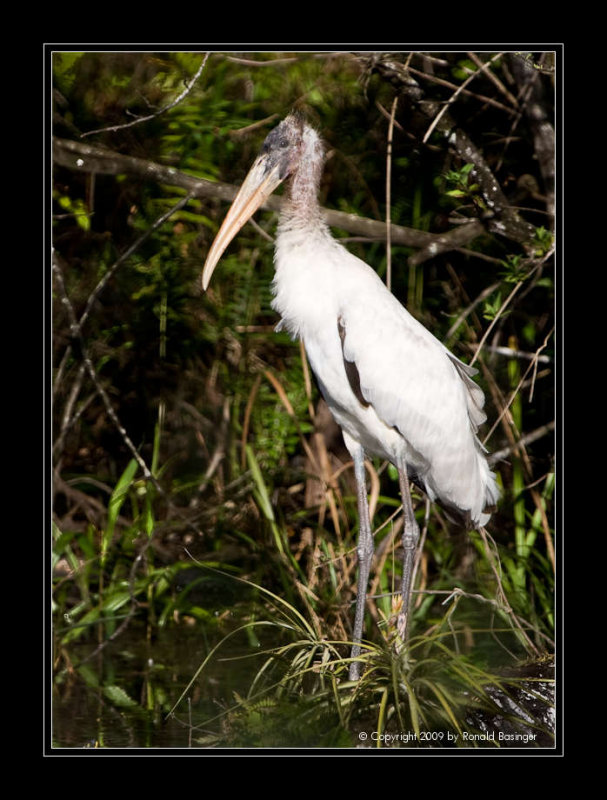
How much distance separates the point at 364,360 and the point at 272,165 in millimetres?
849

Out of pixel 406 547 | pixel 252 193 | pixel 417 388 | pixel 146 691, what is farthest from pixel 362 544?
pixel 252 193

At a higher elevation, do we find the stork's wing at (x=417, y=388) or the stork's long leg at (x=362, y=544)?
the stork's wing at (x=417, y=388)

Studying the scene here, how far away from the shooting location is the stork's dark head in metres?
4.02

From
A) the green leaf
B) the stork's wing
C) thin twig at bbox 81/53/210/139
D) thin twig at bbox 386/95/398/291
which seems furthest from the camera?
thin twig at bbox 386/95/398/291

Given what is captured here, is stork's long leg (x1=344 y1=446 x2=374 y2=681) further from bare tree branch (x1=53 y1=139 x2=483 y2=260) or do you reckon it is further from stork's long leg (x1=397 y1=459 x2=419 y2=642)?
bare tree branch (x1=53 y1=139 x2=483 y2=260)

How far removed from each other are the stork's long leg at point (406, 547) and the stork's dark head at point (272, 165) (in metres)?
1.05

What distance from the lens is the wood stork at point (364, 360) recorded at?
3809 mm

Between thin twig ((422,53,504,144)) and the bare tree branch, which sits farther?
the bare tree branch

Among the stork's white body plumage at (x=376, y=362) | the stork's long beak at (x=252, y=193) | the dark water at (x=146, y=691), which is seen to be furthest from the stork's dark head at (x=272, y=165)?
the dark water at (x=146, y=691)

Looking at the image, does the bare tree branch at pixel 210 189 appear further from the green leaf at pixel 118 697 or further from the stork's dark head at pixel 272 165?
the green leaf at pixel 118 697

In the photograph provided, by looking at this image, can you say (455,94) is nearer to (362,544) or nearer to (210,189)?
(210,189)

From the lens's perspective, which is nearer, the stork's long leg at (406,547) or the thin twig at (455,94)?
the stork's long leg at (406,547)

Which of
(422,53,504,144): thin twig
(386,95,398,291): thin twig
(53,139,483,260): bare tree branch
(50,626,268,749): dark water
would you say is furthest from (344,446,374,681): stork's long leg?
(422,53,504,144): thin twig

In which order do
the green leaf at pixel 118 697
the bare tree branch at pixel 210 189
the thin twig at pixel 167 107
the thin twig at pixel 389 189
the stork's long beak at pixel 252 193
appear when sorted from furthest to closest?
the bare tree branch at pixel 210 189 → the thin twig at pixel 389 189 → the green leaf at pixel 118 697 → the stork's long beak at pixel 252 193 → the thin twig at pixel 167 107
